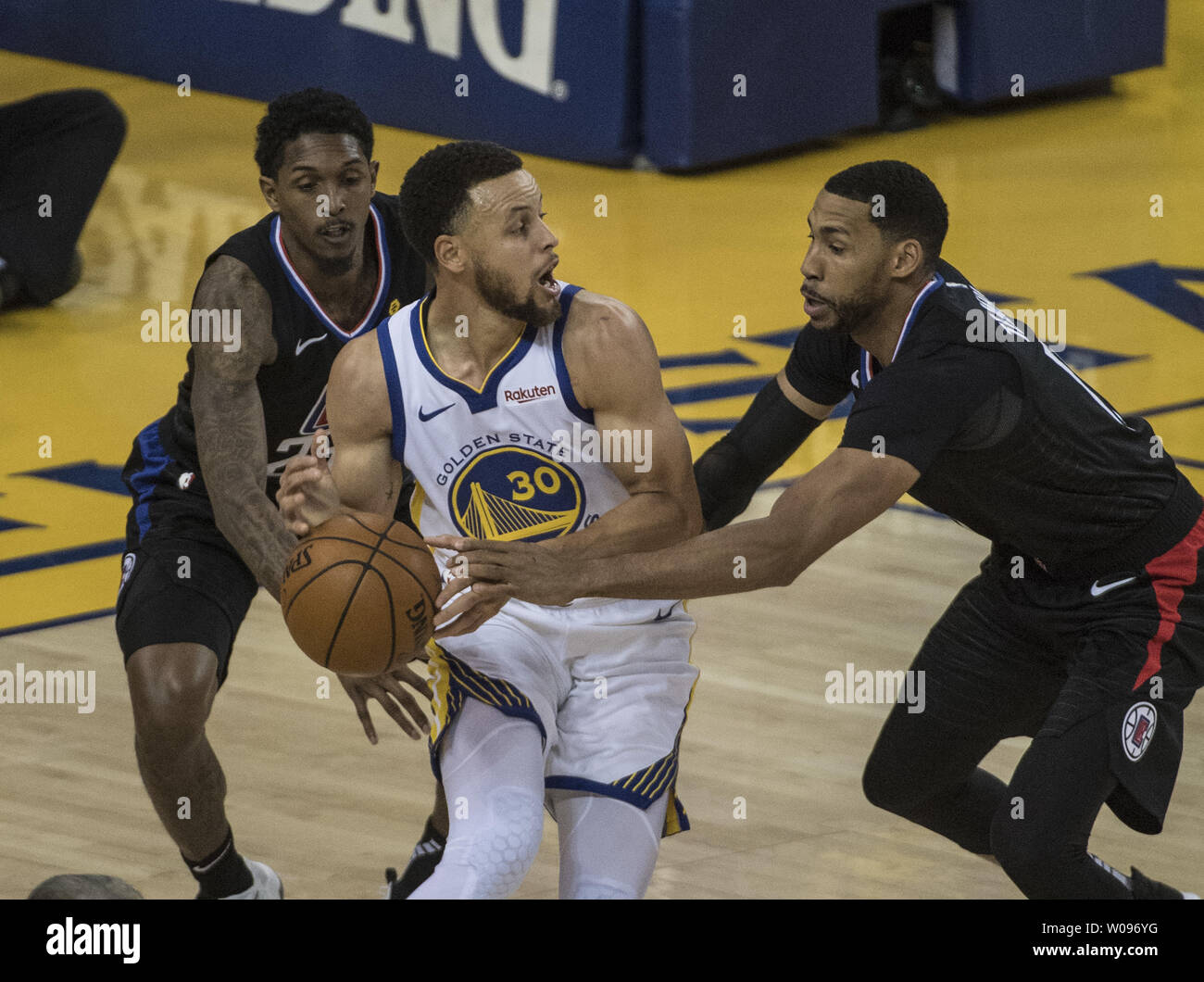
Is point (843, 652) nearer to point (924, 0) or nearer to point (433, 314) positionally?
point (433, 314)

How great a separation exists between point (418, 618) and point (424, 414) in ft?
1.64

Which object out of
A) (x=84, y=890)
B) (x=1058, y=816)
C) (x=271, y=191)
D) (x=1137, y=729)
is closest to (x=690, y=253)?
(x=271, y=191)

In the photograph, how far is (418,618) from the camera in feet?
13.5

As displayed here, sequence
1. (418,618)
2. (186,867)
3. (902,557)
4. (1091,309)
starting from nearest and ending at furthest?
(418,618), (186,867), (902,557), (1091,309)

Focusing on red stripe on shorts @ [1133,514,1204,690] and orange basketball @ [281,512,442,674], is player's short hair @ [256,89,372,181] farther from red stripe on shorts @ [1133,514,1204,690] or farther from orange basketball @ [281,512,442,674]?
red stripe on shorts @ [1133,514,1204,690]

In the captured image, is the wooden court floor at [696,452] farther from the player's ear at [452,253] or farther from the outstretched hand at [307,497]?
the player's ear at [452,253]

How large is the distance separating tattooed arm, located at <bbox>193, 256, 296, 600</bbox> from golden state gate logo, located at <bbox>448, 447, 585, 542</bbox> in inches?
25.5

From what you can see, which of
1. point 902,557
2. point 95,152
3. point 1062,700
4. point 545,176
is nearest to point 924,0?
point 545,176

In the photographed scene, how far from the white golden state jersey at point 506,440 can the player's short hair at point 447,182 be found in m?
0.26

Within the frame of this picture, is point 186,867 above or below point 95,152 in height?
below

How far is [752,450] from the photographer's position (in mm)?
4965

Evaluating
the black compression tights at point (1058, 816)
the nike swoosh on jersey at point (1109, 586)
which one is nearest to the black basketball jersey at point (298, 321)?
the nike swoosh on jersey at point (1109, 586)

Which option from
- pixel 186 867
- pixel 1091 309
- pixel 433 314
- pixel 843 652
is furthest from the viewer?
pixel 1091 309

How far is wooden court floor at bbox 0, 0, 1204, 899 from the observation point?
5434mm
